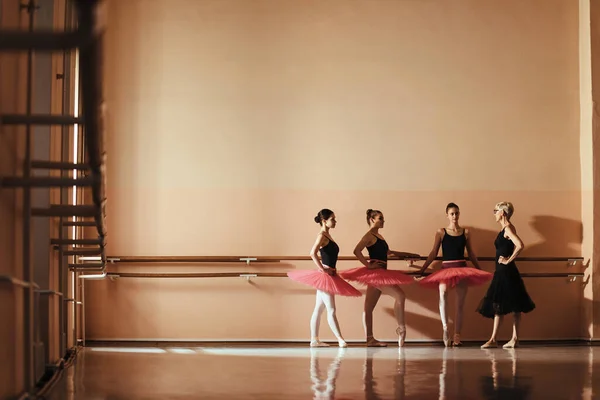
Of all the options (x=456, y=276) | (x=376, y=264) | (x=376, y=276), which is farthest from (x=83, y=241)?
(x=456, y=276)

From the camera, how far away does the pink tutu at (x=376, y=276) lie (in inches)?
318

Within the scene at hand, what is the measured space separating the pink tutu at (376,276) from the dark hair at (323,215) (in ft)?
1.83

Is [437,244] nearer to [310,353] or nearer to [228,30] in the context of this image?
[310,353]

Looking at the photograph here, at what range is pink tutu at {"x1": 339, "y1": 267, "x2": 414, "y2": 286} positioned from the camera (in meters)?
8.08

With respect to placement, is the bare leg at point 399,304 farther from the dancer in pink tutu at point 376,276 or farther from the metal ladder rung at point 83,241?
the metal ladder rung at point 83,241

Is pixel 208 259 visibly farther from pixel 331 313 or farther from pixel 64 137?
pixel 64 137

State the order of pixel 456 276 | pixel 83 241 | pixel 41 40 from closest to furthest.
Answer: pixel 41 40 < pixel 83 241 < pixel 456 276

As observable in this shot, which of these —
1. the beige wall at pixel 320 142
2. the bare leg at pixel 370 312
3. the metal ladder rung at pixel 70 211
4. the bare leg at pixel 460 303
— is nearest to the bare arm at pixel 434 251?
the beige wall at pixel 320 142

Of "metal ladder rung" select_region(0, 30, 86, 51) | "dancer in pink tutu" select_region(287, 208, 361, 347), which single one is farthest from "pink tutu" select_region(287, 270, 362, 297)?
"metal ladder rung" select_region(0, 30, 86, 51)

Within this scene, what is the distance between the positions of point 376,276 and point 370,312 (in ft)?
1.37

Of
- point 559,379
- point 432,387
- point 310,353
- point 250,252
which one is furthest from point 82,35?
point 250,252

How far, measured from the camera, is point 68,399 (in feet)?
12.6

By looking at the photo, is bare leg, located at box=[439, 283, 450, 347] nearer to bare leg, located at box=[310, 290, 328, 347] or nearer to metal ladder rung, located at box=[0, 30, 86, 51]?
bare leg, located at box=[310, 290, 328, 347]

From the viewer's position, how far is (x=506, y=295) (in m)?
8.20
